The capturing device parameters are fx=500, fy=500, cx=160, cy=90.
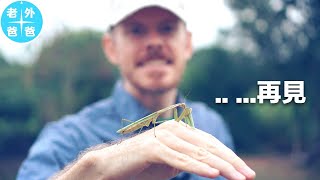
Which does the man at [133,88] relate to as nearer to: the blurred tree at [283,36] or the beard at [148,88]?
the beard at [148,88]

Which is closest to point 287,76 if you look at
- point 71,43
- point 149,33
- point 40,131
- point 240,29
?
point 240,29

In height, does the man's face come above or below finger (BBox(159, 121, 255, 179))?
above

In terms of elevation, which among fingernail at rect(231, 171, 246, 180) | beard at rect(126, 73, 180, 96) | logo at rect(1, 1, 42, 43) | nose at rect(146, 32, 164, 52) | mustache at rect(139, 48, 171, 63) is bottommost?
fingernail at rect(231, 171, 246, 180)

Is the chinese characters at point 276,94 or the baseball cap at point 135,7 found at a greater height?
the baseball cap at point 135,7

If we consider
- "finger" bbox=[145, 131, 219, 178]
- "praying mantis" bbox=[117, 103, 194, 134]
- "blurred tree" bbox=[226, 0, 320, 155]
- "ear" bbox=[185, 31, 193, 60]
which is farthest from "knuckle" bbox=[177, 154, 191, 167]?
"blurred tree" bbox=[226, 0, 320, 155]

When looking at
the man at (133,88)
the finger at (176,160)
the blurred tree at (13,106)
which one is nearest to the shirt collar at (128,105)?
the man at (133,88)

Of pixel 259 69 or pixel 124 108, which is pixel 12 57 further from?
pixel 259 69

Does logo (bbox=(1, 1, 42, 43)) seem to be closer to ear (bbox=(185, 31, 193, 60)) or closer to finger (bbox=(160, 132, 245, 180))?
ear (bbox=(185, 31, 193, 60))
